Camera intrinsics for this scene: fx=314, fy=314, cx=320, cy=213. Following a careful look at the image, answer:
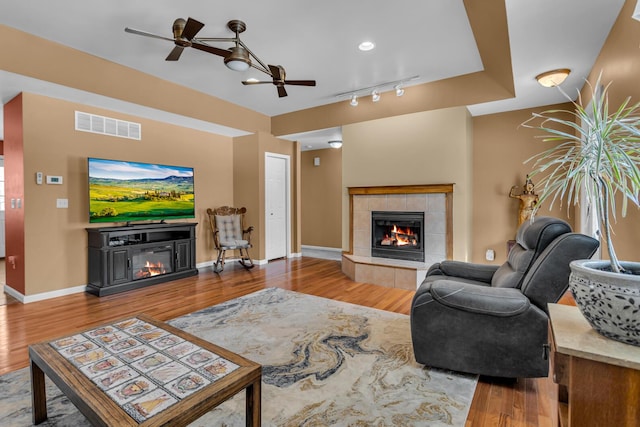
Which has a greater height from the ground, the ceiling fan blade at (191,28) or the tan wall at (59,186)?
the ceiling fan blade at (191,28)

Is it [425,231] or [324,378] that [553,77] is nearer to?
[425,231]

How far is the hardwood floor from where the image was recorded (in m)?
1.86

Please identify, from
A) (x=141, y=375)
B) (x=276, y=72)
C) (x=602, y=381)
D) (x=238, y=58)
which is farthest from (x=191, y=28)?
(x=602, y=381)

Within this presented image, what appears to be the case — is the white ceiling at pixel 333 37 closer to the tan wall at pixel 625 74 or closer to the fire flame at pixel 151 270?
the tan wall at pixel 625 74

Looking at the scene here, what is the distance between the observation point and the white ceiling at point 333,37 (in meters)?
2.70

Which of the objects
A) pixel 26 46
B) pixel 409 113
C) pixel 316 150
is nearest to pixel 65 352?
pixel 26 46

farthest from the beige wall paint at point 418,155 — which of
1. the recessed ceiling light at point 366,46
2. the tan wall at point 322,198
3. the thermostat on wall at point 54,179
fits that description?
the thermostat on wall at point 54,179

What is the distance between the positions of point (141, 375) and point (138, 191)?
3.95 metres

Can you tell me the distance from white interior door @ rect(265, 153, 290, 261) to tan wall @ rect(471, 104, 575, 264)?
3609 mm

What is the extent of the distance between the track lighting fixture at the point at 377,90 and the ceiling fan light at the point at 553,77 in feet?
4.80

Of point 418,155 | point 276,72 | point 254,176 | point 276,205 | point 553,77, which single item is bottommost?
point 276,205

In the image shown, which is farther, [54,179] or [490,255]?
[490,255]

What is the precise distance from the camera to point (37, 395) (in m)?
1.68

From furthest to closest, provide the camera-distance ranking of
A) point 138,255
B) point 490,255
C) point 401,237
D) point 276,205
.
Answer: point 276,205
point 401,237
point 490,255
point 138,255
